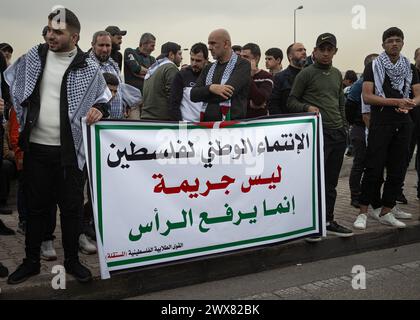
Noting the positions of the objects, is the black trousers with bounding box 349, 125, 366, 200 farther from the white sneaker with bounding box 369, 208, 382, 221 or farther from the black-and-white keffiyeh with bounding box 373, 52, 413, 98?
the black-and-white keffiyeh with bounding box 373, 52, 413, 98

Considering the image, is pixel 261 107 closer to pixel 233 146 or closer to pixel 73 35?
pixel 233 146

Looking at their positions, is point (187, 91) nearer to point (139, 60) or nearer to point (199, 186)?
point (199, 186)

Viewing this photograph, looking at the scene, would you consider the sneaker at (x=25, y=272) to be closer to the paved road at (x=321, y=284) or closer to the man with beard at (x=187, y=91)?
the paved road at (x=321, y=284)

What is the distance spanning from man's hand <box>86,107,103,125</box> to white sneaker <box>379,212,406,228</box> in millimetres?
Answer: 3528

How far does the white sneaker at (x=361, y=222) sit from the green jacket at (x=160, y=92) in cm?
252

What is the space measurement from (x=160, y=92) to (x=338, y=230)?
2.65m

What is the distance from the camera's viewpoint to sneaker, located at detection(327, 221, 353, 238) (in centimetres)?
545

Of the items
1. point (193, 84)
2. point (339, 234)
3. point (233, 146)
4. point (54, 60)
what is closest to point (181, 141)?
point (233, 146)

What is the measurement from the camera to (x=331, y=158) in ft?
18.0

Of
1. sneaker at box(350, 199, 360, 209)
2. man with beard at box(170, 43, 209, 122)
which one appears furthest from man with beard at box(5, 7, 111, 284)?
sneaker at box(350, 199, 360, 209)
